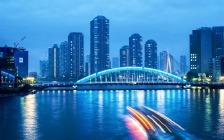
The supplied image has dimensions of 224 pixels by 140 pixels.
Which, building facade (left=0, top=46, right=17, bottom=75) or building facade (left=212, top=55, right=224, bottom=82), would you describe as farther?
building facade (left=212, top=55, right=224, bottom=82)

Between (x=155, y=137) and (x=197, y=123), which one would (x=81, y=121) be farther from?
(x=155, y=137)

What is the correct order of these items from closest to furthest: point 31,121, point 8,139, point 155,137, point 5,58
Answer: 1. point 155,137
2. point 8,139
3. point 31,121
4. point 5,58

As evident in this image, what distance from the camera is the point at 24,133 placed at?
2836 centimetres

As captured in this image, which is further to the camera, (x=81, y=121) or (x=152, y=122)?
(x=81, y=121)

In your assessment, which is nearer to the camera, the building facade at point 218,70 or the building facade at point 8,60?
the building facade at point 8,60

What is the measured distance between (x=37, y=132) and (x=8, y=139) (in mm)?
2919

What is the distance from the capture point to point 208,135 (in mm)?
27016

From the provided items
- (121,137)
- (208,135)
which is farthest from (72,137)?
(208,135)

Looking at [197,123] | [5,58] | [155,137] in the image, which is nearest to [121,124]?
[197,123]

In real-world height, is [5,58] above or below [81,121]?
above

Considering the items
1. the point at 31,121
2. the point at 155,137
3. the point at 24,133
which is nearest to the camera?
the point at 155,137

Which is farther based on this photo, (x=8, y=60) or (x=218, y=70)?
(x=218, y=70)

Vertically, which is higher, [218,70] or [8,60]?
[8,60]

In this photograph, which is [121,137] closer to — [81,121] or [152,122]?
[152,122]
